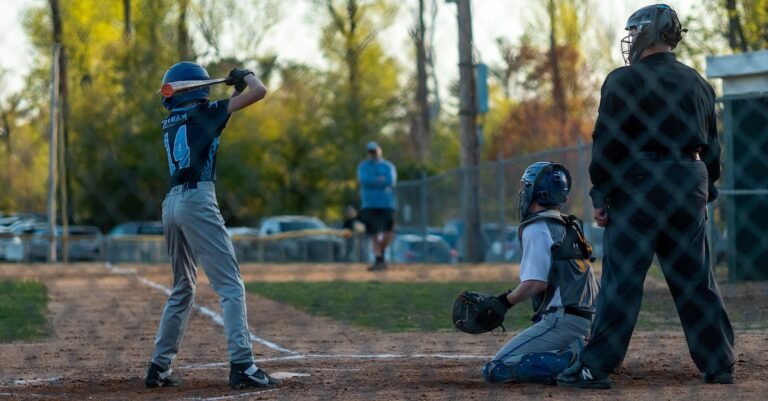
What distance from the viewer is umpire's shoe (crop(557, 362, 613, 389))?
5793mm

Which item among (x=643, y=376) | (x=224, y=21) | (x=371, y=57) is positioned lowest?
(x=643, y=376)

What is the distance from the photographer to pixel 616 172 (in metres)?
5.80

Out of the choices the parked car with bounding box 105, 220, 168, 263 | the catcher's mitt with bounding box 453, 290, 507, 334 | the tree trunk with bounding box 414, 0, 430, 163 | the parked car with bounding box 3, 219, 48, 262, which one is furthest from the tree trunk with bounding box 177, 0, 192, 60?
the parked car with bounding box 105, 220, 168, 263

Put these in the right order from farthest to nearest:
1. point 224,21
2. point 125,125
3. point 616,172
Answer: point 125,125, point 224,21, point 616,172

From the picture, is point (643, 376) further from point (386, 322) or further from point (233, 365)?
point (386, 322)

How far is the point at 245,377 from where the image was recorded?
607 centimetres

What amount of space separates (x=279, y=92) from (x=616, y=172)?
22.0 m

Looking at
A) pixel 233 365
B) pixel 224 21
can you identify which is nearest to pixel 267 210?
pixel 224 21

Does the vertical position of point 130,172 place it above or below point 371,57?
below

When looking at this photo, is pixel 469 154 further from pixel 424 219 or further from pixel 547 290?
pixel 547 290

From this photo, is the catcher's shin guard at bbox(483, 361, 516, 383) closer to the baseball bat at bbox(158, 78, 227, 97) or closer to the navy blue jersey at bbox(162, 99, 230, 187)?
the navy blue jersey at bbox(162, 99, 230, 187)

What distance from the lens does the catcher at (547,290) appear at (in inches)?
239

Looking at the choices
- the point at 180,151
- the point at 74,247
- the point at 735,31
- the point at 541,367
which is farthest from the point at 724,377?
the point at 74,247

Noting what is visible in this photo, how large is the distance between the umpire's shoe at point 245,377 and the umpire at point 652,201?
1549 mm
